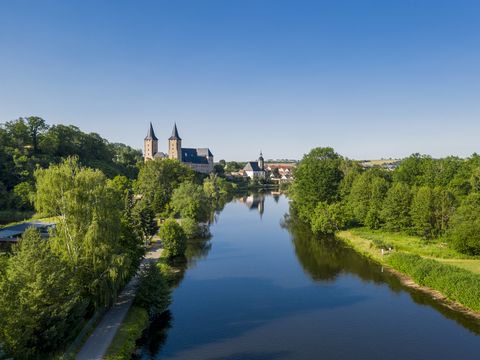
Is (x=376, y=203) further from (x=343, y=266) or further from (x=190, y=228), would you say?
(x=190, y=228)

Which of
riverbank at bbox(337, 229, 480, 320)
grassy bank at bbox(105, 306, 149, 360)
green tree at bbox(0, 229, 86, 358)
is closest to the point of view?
green tree at bbox(0, 229, 86, 358)

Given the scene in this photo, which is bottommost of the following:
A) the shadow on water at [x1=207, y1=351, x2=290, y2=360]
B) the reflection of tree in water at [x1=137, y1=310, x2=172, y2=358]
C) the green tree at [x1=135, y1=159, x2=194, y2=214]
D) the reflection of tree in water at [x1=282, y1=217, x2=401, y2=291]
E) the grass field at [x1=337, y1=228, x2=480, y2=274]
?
the shadow on water at [x1=207, y1=351, x2=290, y2=360]

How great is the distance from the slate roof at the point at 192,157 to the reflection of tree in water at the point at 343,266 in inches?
3415

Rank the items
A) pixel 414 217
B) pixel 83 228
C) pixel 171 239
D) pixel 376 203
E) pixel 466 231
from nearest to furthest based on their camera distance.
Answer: pixel 83 228
pixel 466 231
pixel 171 239
pixel 414 217
pixel 376 203

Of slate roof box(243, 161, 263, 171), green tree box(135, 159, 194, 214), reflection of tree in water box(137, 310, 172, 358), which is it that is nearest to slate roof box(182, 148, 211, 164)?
slate roof box(243, 161, 263, 171)

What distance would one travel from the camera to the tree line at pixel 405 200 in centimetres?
Result: 3781

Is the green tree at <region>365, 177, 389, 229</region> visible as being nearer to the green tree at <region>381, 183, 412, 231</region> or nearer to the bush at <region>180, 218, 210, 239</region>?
the green tree at <region>381, 183, 412, 231</region>

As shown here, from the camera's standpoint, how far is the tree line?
124 ft

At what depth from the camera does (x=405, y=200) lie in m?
43.8

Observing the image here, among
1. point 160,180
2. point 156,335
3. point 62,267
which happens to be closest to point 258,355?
point 156,335

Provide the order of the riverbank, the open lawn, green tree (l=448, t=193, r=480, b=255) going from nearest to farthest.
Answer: the riverbank → green tree (l=448, t=193, r=480, b=255) → the open lawn

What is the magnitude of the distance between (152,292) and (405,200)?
33.0 m

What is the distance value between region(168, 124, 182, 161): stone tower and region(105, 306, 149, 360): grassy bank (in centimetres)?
10545

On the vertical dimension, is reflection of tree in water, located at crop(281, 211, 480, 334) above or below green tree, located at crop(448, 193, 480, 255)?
below
